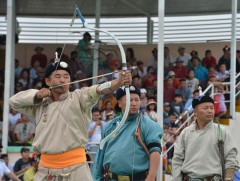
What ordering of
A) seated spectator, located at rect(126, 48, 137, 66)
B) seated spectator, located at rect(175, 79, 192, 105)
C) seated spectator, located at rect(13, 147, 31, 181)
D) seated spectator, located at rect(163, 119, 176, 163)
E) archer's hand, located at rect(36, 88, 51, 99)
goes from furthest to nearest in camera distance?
seated spectator, located at rect(126, 48, 137, 66)
seated spectator, located at rect(175, 79, 192, 105)
seated spectator, located at rect(163, 119, 176, 163)
seated spectator, located at rect(13, 147, 31, 181)
archer's hand, located at rect(36, 88, 51, 99)

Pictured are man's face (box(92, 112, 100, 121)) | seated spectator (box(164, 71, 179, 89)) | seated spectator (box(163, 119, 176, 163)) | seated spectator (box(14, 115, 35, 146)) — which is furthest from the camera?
seated spectator (box(164, 71, 179, 89))

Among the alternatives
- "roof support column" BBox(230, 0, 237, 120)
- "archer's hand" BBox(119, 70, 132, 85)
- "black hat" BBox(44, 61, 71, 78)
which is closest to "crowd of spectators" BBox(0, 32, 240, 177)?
"roof support column" BBox(230, 0, 237, 120)

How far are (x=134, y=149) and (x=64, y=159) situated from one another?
43.2 inches

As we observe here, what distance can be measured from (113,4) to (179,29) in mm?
3148

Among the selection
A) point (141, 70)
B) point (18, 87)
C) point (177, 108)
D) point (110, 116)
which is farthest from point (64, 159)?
point (141, 70)

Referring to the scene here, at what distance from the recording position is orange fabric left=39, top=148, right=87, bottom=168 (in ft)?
25.3

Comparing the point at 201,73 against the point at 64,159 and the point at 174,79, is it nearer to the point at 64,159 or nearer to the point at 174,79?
the point at 174,79

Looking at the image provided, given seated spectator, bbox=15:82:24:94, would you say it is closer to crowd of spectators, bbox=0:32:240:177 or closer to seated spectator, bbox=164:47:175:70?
crowd of spectators, bbox=0:32:240:177

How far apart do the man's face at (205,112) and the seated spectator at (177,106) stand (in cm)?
727

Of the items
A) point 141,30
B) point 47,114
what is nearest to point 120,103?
point 47,114

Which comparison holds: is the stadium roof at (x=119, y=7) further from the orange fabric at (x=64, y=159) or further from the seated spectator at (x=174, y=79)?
the orange fabric at (x=64, y=159)

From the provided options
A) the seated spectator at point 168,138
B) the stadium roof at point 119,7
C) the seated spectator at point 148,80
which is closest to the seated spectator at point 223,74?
the seated spectator at point 148,80

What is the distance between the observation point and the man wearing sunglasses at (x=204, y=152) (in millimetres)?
9125

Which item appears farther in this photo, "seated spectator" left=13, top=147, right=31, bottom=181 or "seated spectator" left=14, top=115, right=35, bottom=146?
"seated spectator" left=14, top=115, right=35, bottom=146
